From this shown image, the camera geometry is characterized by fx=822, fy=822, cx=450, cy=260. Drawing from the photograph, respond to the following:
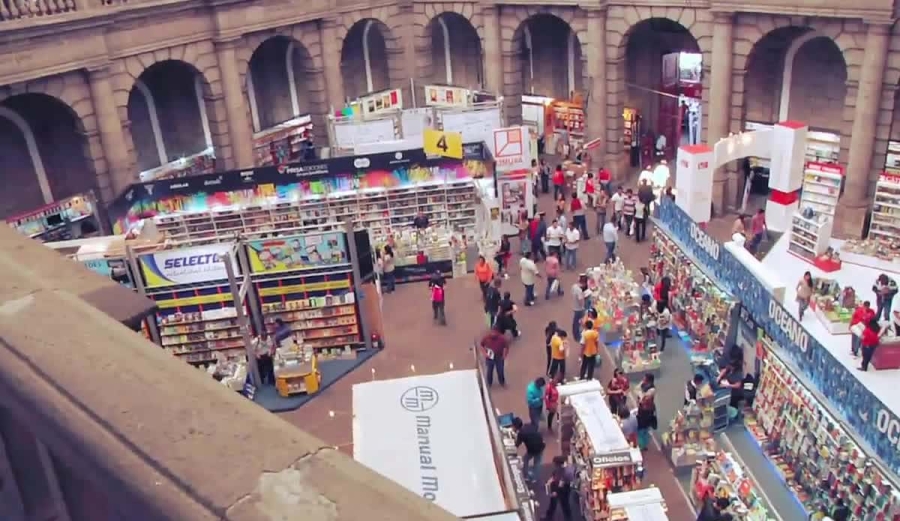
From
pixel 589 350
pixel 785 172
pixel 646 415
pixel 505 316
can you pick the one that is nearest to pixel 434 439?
pixel 646 415

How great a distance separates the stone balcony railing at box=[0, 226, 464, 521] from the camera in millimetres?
1330

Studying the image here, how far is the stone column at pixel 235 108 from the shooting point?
944 inches

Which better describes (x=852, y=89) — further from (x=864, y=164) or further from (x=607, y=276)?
(x=607, y=276)

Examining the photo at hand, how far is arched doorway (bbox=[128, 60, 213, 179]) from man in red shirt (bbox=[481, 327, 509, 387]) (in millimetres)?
14033

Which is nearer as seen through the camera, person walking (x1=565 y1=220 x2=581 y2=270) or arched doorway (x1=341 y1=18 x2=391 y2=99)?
person walking (x1=565 y1=220 x2=581 y2=270)

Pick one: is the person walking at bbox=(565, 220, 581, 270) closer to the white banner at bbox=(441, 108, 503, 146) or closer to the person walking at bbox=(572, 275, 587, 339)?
the person walking at bbox=(572, 275, 587, 339)

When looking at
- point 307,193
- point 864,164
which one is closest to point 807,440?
point 864,164

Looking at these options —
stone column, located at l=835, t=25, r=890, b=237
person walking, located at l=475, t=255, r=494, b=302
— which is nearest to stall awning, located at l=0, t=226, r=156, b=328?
person walking, located at l=475, t=255, r=494, b=302

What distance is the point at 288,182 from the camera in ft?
69.2

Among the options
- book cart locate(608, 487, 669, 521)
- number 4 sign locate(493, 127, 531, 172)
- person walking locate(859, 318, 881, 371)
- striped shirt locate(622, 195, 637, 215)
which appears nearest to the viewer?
book cart locate(608, 487, 669, 521)

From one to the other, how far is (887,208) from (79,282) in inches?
797

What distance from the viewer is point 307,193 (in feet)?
68.8

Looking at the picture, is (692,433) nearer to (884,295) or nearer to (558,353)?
(558,353)

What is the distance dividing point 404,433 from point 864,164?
15.6 m
